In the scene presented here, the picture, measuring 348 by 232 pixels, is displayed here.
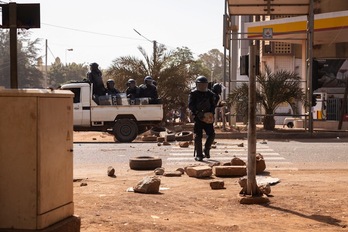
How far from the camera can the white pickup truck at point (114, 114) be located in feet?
72.0

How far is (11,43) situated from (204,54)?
473 ft

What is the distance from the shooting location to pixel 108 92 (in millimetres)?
22719

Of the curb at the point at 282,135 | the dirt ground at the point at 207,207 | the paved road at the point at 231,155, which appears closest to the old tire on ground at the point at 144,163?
the paved road at the point at 231,155

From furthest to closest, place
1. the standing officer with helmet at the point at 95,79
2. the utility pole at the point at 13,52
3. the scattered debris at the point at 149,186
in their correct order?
the standing officer with helmet at the point at 95,79 → the scattered debris at the point at 149,186 → the utility pole at the point at 13,52

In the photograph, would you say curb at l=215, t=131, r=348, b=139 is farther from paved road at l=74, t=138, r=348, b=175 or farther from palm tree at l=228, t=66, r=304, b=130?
paved road at l=74, t=138, r=348, b=175

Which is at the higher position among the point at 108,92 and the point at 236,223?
the point at 108,92

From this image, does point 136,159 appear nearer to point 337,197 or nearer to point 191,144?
point 337,197

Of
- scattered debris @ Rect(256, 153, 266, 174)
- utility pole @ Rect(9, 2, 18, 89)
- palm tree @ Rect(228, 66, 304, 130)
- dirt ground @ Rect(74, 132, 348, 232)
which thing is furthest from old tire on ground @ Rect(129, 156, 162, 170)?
palm tree @ Rect(228, 66, 304, 130)

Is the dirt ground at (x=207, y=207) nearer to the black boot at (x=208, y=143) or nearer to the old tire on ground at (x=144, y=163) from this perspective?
the old tire on ground at (x=144, y=163)

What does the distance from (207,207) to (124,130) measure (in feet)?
47.5

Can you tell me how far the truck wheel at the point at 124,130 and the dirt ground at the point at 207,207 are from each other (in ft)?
38.1

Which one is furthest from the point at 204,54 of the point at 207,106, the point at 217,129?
the point at 207,106

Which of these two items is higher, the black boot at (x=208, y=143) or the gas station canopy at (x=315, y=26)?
the gas station canopy at (x=315, y=26)

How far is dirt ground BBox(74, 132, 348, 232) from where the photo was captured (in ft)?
21.7
